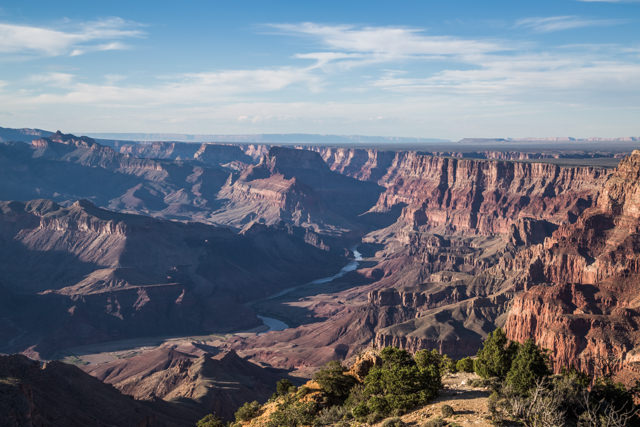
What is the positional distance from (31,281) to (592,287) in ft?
552

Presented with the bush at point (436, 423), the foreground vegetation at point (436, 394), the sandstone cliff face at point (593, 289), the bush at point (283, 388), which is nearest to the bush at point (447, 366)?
the foreground vegetation at point (436, 394)

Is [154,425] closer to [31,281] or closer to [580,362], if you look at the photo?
[580,362]

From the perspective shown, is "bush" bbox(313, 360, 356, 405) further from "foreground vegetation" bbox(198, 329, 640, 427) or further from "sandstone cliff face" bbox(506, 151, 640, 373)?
"sandstone cliff face" bbox(506, 151, 640, 373)

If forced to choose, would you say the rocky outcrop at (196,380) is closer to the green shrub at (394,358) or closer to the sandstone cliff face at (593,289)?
the green shrub at (394,358)

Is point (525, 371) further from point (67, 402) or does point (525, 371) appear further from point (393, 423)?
point (67, 402)

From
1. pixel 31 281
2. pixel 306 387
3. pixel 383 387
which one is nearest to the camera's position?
pixel 383 387

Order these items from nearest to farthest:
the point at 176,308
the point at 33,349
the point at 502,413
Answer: the point at 502,413, the point at 33,349, the point at 176,308

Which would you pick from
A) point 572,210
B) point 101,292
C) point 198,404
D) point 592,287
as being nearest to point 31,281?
point 101,292

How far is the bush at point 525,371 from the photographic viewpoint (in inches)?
1553

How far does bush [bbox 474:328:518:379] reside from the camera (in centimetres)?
4488

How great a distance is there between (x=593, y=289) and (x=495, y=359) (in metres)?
68.9

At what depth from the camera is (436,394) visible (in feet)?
134

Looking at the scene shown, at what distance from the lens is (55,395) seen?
72562 mm

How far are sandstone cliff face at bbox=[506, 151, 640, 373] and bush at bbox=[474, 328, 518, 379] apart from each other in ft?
112
